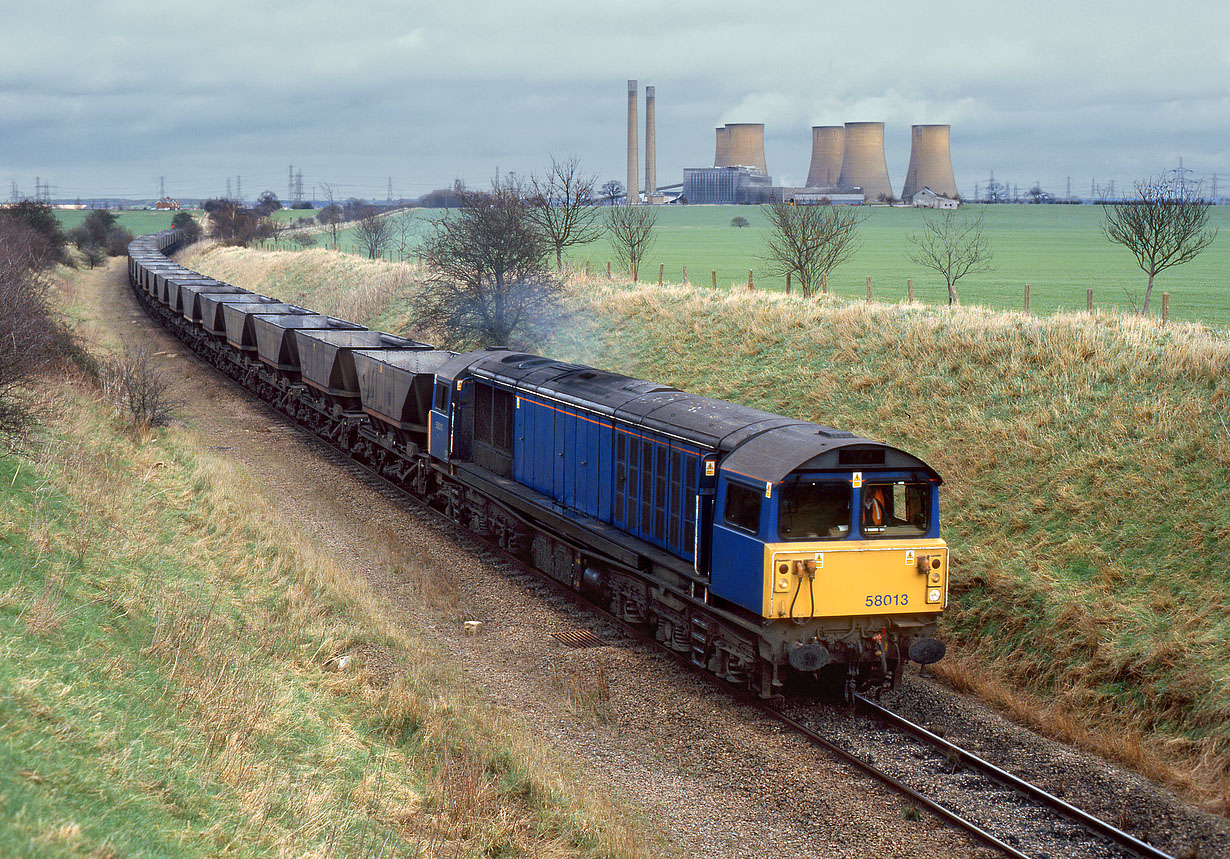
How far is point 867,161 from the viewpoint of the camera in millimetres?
133250

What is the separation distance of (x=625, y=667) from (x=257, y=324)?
24.6 m

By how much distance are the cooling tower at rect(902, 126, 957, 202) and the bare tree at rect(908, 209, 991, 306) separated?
46.9ft

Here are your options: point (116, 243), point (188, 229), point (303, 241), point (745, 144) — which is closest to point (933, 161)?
point (745, 144)

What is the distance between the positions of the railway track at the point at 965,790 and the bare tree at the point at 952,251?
2986 centimetres

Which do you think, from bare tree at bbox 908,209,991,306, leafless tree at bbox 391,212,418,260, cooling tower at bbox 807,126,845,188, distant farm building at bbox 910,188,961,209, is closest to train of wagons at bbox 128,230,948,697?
bare tree at bbox 908,209,991,306

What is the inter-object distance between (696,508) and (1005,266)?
59.9 meters

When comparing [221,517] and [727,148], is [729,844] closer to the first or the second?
[221,517]

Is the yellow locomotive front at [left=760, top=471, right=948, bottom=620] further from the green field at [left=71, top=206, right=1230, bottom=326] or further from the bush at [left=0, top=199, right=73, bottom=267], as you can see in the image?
the bush at [left=0, top=199, right=73, bottom=267]

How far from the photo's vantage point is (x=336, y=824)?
843 cm

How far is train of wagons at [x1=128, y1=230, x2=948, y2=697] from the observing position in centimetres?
1202

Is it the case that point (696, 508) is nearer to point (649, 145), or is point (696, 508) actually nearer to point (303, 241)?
point (303, 241)

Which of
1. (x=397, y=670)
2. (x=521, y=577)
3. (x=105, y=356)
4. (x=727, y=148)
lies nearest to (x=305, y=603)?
(x=397, y=670)

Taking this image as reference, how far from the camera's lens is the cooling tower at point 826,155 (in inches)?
5443

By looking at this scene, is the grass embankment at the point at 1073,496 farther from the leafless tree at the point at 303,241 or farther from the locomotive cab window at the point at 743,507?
the leafless tree at the point at 303,241
